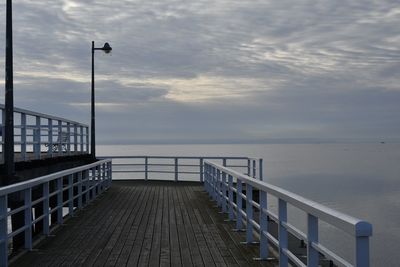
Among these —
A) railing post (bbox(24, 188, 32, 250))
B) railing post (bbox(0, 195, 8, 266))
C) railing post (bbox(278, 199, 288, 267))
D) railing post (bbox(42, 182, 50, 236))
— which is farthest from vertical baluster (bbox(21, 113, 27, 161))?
railing post (bbox(278, 199, 288, 267))

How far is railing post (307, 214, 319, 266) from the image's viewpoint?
474 cm

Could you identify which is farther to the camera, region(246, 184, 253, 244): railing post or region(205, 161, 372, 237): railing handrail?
region(246, 184, 253, 244): railing post

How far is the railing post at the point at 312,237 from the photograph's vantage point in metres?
4.74

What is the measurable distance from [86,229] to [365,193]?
2888 inches

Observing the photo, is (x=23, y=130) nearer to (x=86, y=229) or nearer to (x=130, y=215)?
(x=130, y=215)

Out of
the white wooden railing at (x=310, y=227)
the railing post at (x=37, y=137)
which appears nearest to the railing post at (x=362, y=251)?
the white wooden railing at (x=310, y=227)

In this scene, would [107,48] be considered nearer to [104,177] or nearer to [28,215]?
[104,177]

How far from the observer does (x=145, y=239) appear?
29.6 ft

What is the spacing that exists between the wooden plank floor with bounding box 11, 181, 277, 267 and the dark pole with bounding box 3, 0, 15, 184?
164 centimetres

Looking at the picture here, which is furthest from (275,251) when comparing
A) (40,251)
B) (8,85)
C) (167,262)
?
(8,85)

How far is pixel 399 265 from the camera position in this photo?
1478 inches

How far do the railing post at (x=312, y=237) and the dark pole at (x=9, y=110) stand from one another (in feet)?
24.6

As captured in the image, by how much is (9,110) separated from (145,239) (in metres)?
4.14

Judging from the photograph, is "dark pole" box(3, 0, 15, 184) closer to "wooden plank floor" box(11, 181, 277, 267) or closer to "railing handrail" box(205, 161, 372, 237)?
"wooden plank floor" box(11, 181, 277, 267)
